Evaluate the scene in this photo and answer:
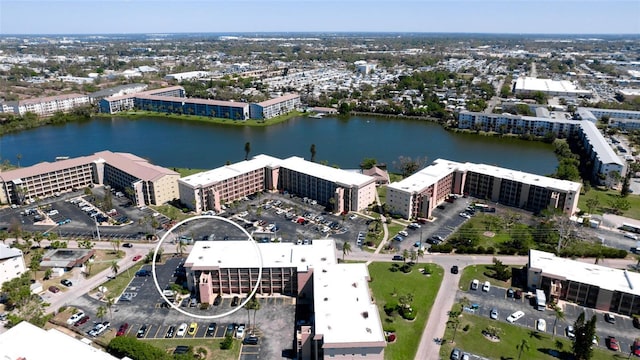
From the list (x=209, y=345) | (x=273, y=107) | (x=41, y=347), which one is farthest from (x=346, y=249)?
(x=273, y=107)

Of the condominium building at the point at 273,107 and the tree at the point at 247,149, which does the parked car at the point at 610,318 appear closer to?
the tree at the point at 247,149

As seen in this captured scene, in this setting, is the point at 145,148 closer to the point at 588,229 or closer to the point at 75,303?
the point at 75,303

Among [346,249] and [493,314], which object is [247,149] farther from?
[493,314]

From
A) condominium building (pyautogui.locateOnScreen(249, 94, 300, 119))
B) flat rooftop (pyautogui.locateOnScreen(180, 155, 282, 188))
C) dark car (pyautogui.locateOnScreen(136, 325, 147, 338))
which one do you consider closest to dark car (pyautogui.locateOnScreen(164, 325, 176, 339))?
dark car (pyautogui.locateOnScreen(136, 325, 147, 338))

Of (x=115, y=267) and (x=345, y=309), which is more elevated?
(x=345, y=309)

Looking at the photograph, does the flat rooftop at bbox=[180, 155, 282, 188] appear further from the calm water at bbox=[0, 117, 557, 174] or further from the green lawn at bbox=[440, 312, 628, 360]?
the green lawn at bbox=[440, 312, 628, 360]

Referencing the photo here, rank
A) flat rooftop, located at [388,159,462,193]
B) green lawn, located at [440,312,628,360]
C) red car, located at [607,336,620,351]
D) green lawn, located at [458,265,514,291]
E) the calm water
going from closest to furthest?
green lawn, located at [440,312,628,360] < red car, located at [607,336,620,351] < green lawn, located at [458,265,514,291] < flat rooftop, located at [388,159,462,193] < the calm water

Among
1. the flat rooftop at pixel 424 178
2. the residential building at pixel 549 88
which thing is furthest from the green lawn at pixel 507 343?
the residential building at pixel 549 88

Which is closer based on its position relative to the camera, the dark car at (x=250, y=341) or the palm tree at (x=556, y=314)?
the dark car at (x=250, y=341)
